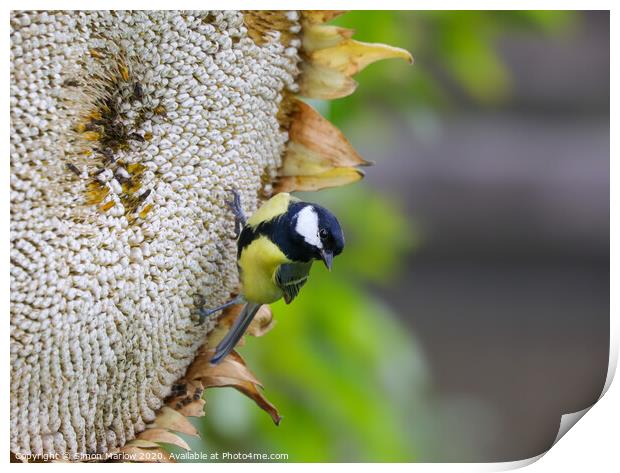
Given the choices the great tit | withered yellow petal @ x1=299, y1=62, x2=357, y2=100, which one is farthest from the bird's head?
withered yellow petal @ x1=299, y1=62, x2=357, y2=100

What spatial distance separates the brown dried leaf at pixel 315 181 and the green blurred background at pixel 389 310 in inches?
2.7

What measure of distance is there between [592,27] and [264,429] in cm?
50

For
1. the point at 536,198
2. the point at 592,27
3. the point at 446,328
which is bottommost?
the point at 446,328

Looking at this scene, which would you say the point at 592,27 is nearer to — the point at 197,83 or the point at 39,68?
the point at 197,83

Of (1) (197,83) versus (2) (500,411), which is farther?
(2) (500,411)

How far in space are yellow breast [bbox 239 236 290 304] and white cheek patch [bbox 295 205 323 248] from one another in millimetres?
25

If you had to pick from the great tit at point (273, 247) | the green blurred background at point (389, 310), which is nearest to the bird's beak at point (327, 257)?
the great tit at point (273, 247)

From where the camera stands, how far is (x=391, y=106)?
1.10 meters

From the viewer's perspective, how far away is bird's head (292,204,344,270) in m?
0.77

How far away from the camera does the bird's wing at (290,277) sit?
0.79 m

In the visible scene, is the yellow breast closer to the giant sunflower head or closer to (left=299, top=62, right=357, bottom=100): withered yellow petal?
the giant sunflower head

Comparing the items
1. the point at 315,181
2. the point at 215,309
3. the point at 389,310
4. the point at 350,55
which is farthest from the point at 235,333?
the point at 389,310

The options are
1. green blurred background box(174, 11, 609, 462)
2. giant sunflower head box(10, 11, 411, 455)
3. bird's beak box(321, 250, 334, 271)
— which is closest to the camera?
giant sunflower head box(10, 11, 411, 455)

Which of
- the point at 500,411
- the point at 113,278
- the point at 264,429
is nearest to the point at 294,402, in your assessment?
the point at 264,429
